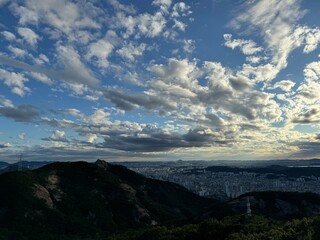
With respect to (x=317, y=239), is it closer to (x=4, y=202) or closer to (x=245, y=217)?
(x=245, y=217)

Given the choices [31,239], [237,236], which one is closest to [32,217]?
[31,239]

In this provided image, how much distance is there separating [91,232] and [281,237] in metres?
119

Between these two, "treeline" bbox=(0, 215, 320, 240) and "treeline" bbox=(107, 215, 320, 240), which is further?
"treeline" bbox=(107, 215, 320, 240)

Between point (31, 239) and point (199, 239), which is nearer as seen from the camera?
point (199, 239)

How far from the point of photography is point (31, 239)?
496ft

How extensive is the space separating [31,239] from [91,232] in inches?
1415

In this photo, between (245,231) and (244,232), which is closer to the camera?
(244,232)

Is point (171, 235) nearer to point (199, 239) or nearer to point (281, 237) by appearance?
point (199, 239)

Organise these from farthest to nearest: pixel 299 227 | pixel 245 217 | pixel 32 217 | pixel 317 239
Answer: pixel 32 217 < pixel 245 217 < pixel 299 227 < pixel 317 239

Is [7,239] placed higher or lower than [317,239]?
lower

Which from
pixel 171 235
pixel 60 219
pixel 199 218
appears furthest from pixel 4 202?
pixel 171 235

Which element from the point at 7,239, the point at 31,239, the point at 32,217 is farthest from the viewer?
the point at 32,217

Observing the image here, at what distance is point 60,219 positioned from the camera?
185 m

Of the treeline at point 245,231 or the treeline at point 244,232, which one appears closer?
the treeline at point 245,231
